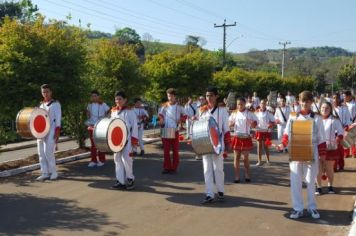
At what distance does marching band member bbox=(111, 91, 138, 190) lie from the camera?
941cm

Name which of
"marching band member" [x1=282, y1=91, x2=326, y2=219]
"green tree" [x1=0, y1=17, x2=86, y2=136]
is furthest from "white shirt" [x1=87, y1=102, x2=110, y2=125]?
"marching band member" [x1=282, y1=91, x2=326, y2=219]

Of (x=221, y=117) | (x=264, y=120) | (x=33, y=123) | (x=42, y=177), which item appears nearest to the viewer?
(x=221, y=117)

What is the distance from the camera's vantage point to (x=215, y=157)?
27.7 feet

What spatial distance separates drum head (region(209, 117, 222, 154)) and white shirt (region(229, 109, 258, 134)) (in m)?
2.04

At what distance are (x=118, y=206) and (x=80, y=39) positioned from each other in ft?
19.8

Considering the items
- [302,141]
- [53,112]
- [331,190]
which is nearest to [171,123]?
[53,112]

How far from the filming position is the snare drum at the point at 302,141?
7207 millimetres

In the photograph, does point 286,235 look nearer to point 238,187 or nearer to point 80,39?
point 238,187

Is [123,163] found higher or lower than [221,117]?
lower

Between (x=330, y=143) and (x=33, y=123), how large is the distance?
6.18 meters

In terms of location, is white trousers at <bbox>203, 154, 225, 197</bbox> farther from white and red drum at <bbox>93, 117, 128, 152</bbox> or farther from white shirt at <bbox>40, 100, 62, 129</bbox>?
white shirt at <bbox>40, 100, 62, 129</bbox>

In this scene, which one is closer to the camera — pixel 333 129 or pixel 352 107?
pixel 333 129

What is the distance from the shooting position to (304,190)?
9305 mm

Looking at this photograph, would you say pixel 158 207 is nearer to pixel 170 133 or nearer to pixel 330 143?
pixel 170 133
